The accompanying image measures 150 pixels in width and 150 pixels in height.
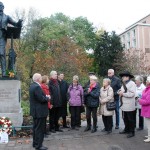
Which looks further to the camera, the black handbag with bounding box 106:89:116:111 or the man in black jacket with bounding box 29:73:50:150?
the black handbag with bounding box 106:89:116:111

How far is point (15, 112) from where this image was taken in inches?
389

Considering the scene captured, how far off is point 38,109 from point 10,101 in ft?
8.77

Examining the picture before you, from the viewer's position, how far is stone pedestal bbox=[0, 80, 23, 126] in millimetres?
9820

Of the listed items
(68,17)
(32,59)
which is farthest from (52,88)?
(68,17)

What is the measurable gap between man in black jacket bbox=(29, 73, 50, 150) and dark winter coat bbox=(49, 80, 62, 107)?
191 centimetres

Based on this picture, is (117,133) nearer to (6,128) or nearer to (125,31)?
(6,128)

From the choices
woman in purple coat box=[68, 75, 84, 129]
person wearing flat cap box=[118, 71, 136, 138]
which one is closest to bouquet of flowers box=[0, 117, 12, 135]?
woman in purple coat box=[68, 75, 84, 129]

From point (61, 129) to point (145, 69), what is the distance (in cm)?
3138

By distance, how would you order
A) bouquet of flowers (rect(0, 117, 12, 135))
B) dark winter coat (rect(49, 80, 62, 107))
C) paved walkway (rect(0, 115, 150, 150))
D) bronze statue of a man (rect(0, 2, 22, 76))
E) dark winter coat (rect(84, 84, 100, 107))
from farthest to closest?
bronze statue of a man (rect(0, 2, 22, 76)) < dark winter coat (rect(49, 80, 62, 107)) < dark winter coat (rect(84, 84, 100, 107)) < bouquet of flowers (rect(0, 117, 12, 135)) < paved walkway (rect(0, 115, 150, 150))

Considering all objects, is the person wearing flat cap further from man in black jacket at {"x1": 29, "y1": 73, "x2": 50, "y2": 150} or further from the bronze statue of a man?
the bronze statue of a man

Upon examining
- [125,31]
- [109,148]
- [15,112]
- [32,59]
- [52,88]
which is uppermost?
[125,31]

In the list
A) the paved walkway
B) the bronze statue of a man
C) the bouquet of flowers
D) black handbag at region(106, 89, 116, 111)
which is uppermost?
the bronze statue of a man

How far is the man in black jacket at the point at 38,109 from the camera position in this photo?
24.3ft

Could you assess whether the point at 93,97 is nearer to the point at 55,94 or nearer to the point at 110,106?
the point at 110,106
